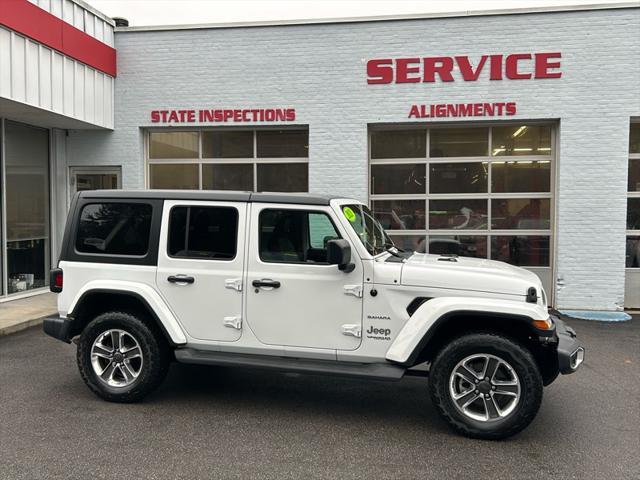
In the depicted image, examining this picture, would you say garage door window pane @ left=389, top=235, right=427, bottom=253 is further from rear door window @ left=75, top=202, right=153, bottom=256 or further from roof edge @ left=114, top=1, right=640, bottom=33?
rear door window @ left=75, top=202, right=153, bottom=256

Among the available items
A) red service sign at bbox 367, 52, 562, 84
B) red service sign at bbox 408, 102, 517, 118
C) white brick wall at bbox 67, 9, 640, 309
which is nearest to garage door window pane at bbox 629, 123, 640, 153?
white brick wall at bbox 67, 9, 640, 309

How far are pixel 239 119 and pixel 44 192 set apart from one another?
4.11m

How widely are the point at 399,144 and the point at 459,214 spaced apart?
1.74 meters

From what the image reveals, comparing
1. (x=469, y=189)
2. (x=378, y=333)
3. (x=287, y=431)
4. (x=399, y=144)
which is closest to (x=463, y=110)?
(x=399, y=144)

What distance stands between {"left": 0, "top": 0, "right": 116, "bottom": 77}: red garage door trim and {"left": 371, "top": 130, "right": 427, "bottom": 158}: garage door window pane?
5270 mm

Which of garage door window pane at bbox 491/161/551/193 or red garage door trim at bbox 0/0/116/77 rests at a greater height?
red garage door trim at bbox 0/0/116/77

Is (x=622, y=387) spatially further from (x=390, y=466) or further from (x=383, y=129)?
(x=383, y=129)

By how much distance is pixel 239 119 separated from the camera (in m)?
11.0

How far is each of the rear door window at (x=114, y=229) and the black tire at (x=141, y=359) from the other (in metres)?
0.60

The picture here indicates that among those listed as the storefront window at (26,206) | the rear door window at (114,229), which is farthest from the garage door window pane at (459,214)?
the storefront window at (26,206)

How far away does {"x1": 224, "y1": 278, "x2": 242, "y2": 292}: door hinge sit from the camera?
4.94m

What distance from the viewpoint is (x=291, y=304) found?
4836 mm

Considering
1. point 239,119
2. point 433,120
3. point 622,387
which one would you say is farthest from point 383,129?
point 622,387

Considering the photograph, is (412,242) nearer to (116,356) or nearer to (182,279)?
(182,279)
